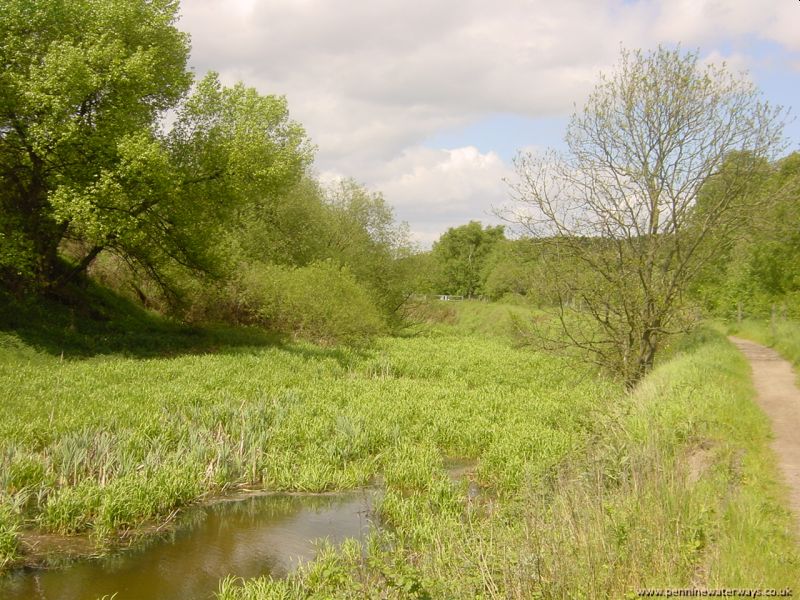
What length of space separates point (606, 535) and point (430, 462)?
606 cm

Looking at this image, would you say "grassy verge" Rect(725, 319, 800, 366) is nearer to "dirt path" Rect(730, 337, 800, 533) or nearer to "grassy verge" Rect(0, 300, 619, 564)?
"dirt path" Rect(730, 337, 800, 533)

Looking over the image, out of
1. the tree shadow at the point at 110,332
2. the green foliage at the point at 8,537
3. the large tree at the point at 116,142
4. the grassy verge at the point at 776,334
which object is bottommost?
the green foliage at the point at 8,537

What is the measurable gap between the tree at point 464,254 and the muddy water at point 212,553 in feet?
274

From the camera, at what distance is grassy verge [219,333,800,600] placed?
535 cm

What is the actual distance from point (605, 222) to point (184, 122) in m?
16.3

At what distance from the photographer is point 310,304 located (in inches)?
1142

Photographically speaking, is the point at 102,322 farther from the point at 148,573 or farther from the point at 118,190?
the point at 148,573

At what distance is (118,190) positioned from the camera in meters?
19.6

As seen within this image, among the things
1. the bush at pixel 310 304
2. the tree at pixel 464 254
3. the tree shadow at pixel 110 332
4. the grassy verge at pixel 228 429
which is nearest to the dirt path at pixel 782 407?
the grassy verge at pixel 228 429

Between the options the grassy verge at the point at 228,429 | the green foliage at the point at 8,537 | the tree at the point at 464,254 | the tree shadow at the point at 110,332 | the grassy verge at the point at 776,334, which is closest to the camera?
the green foliage at the point at 8,537

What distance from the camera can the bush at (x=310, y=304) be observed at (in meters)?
29.1

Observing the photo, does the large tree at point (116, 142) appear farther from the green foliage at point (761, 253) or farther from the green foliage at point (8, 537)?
the green foliage at point (761, 253)

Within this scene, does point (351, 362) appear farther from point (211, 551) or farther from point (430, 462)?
point (211, 551)

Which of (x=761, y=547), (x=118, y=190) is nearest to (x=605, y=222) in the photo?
(x=761, y=547)
